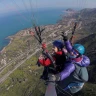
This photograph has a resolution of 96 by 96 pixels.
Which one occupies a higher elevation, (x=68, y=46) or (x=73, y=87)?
(x=68, y=46)

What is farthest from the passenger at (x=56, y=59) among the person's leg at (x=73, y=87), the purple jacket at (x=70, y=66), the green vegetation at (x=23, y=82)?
the green vegetation at (x=23, y=82)

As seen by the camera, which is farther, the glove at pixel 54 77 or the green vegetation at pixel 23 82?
the green vegetation at pixel 23 82

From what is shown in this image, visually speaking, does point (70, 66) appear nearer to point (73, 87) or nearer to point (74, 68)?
point (74, 68)

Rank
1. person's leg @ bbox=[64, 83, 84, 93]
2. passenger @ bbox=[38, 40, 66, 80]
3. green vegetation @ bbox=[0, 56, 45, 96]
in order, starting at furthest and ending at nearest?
1. green vegetation @ bbox=[0, 56, 45, 96]
2. person's leg @ bbox=[64, 83, 84, 93]
3. passenger @ bbox=[38, 40, 66, 80]

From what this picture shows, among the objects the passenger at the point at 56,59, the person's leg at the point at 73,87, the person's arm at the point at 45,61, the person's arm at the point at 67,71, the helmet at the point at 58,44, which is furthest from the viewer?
the person's leg at the point at 73,87

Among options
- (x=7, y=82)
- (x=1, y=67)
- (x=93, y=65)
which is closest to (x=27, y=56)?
(x=1, y=67)

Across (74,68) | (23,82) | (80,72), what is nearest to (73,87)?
(80,72)

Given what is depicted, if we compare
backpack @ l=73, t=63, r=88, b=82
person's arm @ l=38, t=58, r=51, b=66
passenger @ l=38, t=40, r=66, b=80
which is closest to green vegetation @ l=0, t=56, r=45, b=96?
passenger @ l=38, t=40, r=66, b=80

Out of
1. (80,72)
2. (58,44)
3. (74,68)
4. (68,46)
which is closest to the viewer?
(74,68)

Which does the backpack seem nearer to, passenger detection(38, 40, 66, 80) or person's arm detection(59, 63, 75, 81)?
person's arm detection(59, 63, 75, 81)

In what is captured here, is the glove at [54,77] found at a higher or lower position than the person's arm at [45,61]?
lower

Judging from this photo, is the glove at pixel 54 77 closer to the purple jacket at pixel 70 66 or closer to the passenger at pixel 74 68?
the passenger at pixel 74 68
